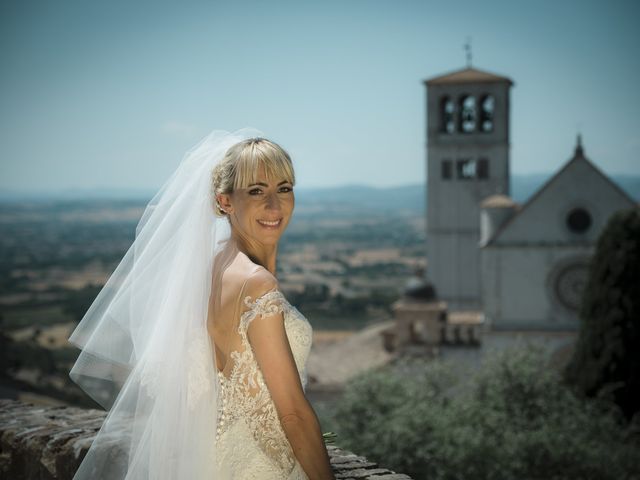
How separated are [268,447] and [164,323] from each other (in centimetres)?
67

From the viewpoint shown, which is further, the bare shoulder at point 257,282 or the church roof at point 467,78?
the church roof at point 467,78

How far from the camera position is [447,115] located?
131ft

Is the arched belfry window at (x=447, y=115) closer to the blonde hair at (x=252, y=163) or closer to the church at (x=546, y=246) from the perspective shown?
the church at (x=546, y=246)

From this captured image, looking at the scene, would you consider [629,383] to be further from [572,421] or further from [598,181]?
[598,181]

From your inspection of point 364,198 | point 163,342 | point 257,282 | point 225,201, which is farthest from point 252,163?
point 364,198

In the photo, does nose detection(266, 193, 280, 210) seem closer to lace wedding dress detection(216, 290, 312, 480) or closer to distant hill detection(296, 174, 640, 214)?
lace wedding dress detection(216, 290, 312, 480)

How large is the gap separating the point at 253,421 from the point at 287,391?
1.06 ft

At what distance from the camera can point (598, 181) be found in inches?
1195

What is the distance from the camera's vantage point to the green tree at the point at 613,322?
875 inches

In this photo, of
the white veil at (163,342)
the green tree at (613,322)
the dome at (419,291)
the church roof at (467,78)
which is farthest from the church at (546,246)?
the white veil at (163,342)

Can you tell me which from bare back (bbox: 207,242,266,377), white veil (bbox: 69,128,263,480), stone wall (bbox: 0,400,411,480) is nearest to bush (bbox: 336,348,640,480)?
stone wall (bbox: 0,400,411,480)

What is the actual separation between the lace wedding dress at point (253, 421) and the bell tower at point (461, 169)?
121ft

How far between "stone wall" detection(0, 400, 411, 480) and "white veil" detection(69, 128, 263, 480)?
849 millimetres

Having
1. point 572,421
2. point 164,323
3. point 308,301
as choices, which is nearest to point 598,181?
point 572,421
